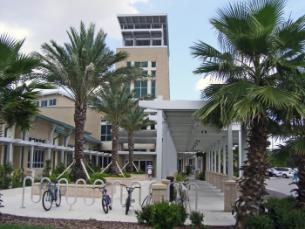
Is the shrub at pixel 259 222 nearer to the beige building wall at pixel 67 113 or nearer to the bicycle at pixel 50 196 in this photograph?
the bicycle at pixel 50 196

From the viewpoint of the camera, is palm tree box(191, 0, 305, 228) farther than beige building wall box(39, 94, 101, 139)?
No

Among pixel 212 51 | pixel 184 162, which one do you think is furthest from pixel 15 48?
pixel 184 162

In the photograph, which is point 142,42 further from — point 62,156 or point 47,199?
point 47,199

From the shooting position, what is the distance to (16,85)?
39.5 feet

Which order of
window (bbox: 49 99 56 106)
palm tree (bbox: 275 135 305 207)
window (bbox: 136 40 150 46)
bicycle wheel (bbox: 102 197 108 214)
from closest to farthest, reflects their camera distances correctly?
palm tree (bbox: 275 135 305 207) < bicycle wheel (bbox: 102 197 108 214) < window (bbox: 49 99 56 106) < window (bbox: 136 40 150 46)

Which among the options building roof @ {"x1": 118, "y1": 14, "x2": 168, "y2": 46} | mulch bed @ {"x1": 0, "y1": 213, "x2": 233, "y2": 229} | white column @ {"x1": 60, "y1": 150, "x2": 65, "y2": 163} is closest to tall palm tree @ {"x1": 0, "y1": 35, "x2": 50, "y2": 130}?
mulch bed @ {"x1": 0, "y1": 213, "x2": 233, "y2": 229}

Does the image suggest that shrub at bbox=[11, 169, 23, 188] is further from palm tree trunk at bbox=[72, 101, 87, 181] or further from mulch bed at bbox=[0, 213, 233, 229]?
mulch bed at bbox=[0, 213, 233, 229]

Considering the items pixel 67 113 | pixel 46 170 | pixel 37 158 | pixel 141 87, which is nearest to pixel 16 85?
pixel 46 170

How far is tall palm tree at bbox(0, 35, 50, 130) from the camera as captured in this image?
11625mm

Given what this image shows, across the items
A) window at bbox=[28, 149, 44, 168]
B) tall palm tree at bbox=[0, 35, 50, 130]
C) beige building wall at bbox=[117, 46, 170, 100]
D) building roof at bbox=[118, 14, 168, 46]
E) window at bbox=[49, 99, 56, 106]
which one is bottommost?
window at bbox=[28, 149, 44, 168]

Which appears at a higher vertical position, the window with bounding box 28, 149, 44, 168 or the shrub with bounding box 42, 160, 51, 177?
the window with bounding box 28, 149, 44, 168

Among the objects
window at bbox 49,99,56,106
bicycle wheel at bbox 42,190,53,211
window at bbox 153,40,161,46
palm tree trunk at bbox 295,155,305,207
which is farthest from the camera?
window at bbox 153,40,161,46

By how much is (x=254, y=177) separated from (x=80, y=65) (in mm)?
15041

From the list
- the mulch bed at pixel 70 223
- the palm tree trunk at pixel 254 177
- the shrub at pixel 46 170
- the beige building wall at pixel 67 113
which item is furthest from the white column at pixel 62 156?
the palm tree trunk at pixel 254 177
